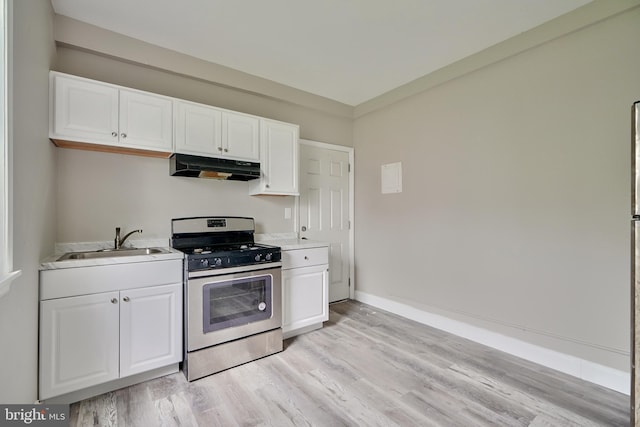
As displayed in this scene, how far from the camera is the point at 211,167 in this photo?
2643 millimetres

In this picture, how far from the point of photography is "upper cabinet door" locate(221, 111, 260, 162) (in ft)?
9.20

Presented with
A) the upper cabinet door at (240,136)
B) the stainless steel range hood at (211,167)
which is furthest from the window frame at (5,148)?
the upper cabinet door at (240,136)

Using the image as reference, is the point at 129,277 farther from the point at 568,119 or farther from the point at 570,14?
the point at 570,14

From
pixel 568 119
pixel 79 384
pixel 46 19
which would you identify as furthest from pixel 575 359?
pixel 46 19

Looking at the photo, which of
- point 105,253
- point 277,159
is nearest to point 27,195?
point 105,253

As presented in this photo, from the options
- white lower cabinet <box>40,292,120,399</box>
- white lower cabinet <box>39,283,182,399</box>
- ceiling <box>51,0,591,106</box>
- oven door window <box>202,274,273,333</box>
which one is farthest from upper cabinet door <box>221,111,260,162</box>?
white lower cabinet <box>40,292,120,399</box>

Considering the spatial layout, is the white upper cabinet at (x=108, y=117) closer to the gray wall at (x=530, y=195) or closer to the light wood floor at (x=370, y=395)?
the light wood floor at (x=370, y=395)

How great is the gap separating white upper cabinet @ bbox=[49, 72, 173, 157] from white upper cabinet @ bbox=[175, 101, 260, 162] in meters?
0.10

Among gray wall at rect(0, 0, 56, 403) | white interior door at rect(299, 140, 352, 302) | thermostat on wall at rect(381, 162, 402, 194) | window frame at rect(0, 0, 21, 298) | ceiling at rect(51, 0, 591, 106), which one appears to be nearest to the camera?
window frame at rect(0, 0, 21, 298)

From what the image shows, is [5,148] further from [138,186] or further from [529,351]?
[529,351]

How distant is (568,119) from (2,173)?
347cm

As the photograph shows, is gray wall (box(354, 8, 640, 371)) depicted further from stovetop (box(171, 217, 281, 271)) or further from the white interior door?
stovetop (box(171, 217, 281, 271))

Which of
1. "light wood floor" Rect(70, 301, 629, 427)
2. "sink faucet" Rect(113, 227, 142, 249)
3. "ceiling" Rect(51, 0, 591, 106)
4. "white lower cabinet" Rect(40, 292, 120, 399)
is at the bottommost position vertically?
"light wood floor" Rect(70, 301, 629, 427)

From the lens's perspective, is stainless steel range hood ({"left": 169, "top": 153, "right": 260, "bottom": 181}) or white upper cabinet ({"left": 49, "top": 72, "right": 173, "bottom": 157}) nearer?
white upper cabinet ({"left": 49, "top": 72, "right": 173, "bottom": 157})
